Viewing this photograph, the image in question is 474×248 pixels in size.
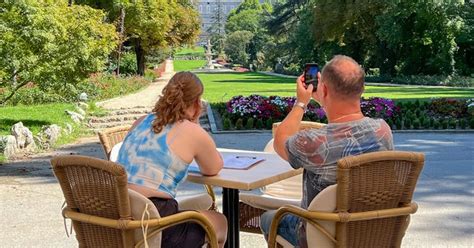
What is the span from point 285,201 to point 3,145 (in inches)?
268

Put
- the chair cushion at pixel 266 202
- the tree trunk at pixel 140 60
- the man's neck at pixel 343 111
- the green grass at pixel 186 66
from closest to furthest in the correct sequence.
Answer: the man's neck at pixel 343 111 → the chair cushion at pixel 266 202 → the tree trunk at pixel 140 60 → the green grass at pixel 186 66

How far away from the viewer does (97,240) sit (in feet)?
9.81

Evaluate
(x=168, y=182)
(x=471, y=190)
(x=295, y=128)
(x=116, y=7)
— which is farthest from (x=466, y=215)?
(x=116, y=7)

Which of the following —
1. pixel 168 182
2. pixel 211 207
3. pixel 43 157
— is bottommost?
pixel 43 157

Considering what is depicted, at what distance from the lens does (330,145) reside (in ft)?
9.61

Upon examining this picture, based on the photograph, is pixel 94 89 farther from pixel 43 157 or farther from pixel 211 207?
pixel 211 207

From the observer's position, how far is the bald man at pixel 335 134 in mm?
2922

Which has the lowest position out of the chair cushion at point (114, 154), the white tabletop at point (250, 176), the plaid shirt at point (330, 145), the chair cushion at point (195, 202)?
the chair cushion at point (195, 202)

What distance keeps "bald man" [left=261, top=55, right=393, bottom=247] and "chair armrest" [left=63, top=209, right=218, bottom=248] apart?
1.53 ft

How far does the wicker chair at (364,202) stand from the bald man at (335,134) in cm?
18

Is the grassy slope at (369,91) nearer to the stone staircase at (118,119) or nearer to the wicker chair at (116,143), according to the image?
the stone staircase at (118,119)

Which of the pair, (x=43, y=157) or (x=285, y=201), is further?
(x=43, y=157)

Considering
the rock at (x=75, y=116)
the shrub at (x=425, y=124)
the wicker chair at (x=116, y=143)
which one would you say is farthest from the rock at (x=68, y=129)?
the wicker chair at (x=116, y=143)

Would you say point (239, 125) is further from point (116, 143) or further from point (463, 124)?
point (116, 143)
